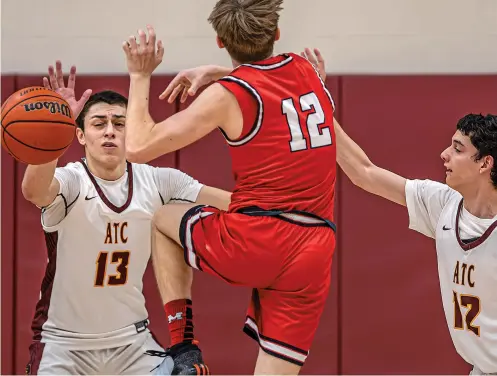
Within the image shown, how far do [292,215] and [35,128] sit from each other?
1.36m

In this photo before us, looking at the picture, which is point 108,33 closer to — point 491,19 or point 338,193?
point 338,193

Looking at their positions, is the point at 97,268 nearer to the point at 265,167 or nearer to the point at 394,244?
the point at 265,167

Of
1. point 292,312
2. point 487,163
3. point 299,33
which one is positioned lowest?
point 292,312

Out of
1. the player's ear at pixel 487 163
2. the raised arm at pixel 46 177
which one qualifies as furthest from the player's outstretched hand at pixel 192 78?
the player's ear at pixel 487 163

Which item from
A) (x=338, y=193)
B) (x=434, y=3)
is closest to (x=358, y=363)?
(x=338, y=193)

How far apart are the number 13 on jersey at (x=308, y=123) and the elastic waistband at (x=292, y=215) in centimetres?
26

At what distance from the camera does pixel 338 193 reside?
20.6 ft

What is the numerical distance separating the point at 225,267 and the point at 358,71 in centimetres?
324

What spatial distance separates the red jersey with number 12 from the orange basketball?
1.01m

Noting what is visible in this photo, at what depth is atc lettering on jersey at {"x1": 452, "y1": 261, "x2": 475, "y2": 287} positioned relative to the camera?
418 cm

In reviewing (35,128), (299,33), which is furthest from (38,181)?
(299,33)

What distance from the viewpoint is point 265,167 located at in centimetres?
358

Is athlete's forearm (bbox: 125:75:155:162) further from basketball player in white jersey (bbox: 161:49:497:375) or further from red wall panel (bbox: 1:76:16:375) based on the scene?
red wall panel (bbox: 1:76:16:375)

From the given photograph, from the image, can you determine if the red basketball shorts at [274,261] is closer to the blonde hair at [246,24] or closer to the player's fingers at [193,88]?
the player's fingers at [193,88]
